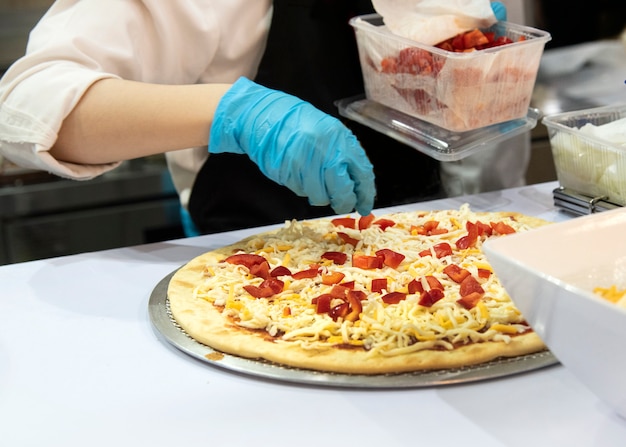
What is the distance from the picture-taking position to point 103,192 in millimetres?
2570

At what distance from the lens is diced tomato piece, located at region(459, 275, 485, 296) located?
1.11 meters

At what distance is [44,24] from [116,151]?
0.99ft

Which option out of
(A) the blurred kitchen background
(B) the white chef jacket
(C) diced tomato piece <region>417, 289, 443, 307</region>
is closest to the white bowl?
(C) diced tomato piece <region>417, 289, 443, 307</region>

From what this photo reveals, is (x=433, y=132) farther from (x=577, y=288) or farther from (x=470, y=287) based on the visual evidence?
(x=577, y=288)

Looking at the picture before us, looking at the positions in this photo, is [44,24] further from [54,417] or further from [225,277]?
[54,417]

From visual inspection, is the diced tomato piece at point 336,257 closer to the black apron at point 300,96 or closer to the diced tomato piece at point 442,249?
the diced tomato piece at point 442,249

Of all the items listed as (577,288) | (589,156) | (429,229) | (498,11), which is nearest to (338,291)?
(429,229)

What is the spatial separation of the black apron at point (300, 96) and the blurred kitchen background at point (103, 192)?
0.84 metres

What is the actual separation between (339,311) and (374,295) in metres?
0.08

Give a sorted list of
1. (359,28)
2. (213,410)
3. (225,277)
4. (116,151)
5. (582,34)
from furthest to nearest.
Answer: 1. (582,34)
2. (359,28)
3. (116,151)
4. (225,277)
5. (213,410)

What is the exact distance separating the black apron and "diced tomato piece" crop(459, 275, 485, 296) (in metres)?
0.74

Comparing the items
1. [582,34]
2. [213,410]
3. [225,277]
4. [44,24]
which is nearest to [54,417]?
[213,410]

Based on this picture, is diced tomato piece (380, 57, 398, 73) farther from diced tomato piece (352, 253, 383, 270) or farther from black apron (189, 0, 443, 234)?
diced tomato piece (352, 253, 383, 270)

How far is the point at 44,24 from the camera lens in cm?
152
